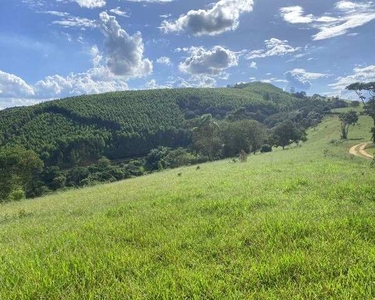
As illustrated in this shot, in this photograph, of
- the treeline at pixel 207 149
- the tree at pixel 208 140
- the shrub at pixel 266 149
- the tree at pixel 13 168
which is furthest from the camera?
the tree at pixel 208 140

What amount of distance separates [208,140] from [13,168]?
2553 inches

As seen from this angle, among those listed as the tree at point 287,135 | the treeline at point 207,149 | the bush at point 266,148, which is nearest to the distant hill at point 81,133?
the treeline at point 207,149

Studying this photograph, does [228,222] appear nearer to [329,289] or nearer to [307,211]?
[307,211]

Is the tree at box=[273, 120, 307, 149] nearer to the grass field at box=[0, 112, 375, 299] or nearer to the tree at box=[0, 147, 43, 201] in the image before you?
the tree at box=[0, 147, 43, 201]

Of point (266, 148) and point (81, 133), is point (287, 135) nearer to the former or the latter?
point (266, 148)

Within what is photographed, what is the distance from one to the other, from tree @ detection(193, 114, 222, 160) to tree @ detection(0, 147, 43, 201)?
56.0m

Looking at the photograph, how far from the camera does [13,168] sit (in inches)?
2195

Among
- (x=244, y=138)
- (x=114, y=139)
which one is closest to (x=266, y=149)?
(x=244, y=138)

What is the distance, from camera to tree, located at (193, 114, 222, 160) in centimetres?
10612

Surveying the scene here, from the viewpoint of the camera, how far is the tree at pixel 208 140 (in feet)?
348

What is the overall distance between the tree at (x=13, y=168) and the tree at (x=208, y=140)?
184 feet

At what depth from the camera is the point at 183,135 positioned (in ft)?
589

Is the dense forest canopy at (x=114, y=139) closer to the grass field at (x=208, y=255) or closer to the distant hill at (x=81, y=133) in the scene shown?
the distant hill at (x=81, y=133)

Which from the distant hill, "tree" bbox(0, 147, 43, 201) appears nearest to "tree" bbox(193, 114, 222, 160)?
the distant hill
